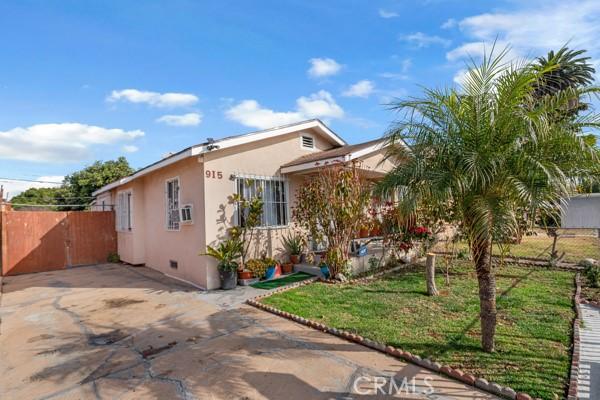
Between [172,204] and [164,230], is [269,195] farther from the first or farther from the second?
[164,230]

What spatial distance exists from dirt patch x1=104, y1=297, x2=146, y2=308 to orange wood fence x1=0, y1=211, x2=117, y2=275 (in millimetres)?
A: 8542

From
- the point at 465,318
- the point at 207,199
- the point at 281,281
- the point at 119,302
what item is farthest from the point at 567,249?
the point at 119,302

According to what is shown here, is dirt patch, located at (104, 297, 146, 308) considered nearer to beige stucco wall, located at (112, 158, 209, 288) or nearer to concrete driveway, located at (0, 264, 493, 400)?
concrete driveway, located at (0, 264, 493, 400)

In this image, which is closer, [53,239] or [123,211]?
[53,239]

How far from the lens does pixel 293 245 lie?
11445 millimetres

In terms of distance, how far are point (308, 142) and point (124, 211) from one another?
941cm

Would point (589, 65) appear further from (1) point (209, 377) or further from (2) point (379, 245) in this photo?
(1) point (209, 377)

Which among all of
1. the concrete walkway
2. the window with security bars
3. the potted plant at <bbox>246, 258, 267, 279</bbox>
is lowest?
the concrete walkway

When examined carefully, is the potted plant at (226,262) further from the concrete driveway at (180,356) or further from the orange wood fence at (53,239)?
the orange wood fence at (53,239)

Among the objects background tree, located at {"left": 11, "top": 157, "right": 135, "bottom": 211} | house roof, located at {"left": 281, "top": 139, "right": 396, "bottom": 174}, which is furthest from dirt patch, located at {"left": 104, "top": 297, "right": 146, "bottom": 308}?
background tree, located at {"left": 11, "top": 157, "right": 135, "bottom": 211}

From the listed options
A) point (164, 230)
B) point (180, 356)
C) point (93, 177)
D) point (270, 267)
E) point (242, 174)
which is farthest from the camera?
point (93, 177)

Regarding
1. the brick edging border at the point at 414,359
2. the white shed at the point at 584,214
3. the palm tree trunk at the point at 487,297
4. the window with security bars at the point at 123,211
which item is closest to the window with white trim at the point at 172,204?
the window with security bars at the point at 123,211

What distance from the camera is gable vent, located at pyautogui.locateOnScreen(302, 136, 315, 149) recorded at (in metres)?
12.6

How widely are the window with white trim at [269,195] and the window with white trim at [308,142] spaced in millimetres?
1905
